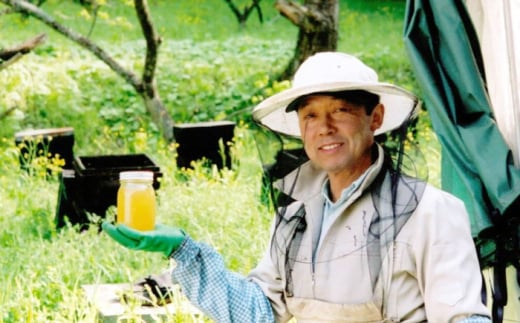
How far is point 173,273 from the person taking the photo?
293 centimetres

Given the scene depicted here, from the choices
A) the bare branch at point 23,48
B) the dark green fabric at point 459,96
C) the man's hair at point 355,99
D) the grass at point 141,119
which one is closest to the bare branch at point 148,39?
the grass at point 141,119

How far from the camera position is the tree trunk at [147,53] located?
26.7 ft

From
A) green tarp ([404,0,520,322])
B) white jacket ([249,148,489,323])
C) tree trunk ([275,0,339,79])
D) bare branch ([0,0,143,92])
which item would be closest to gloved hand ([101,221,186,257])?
white jacket ([249,148,489,323])

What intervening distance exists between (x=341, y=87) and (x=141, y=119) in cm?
777

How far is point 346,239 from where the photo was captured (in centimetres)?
284

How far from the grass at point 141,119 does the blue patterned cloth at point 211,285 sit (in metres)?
0.74

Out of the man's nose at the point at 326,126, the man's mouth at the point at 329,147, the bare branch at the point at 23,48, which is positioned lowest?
the man's mouth at the point at 329,147

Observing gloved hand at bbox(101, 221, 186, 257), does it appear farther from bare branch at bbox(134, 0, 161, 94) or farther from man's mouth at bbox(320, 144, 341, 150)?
bare branch at bbox(134, 0, 161, 94)

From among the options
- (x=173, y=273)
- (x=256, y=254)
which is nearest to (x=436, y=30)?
(x=173, y=273)

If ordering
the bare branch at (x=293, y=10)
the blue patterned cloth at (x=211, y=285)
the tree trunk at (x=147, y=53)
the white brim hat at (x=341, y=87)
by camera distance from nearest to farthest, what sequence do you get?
1. the white brim hat at (x=341, y=87)
2. the blue patterned cloth at (x=211, y=285)
3. the tree trunk at (x=147, y=53)
4. the bare branch at (x=293, y=10)

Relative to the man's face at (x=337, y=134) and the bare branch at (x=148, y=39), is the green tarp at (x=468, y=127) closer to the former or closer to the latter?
the man's face at (x=337, y=134)

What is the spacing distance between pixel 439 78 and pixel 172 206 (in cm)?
291

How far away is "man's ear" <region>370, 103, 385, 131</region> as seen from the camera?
296 cm

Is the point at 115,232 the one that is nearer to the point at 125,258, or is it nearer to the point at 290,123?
the point at 290,123
